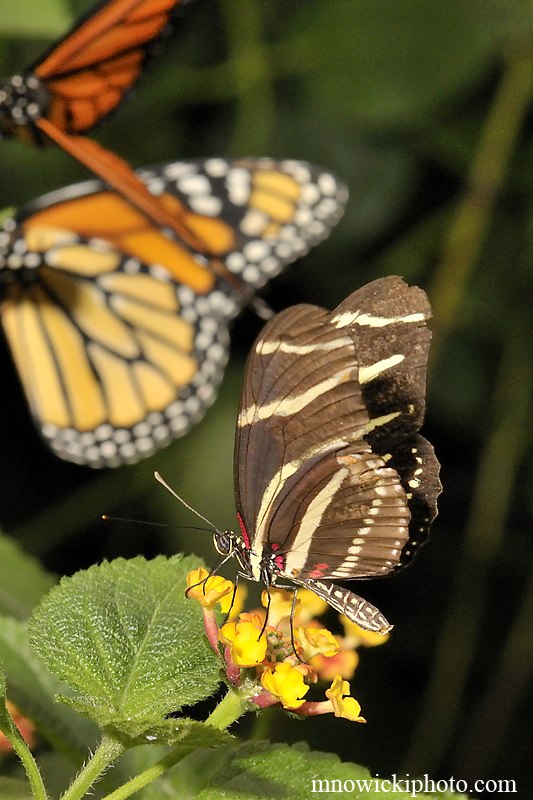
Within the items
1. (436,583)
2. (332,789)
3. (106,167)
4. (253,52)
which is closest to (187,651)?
(332,789)

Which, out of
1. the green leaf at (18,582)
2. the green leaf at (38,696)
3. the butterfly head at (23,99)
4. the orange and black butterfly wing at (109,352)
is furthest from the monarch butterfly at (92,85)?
the green leaf at (38,696)

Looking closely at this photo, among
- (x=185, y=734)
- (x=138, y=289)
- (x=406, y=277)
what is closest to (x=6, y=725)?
(x=185, y=734)

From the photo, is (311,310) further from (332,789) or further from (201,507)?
(201,507)

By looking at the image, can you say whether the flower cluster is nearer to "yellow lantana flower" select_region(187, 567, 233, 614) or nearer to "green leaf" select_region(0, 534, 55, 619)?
"yellow lantana flower" select_region(187, 567, 233, 614)

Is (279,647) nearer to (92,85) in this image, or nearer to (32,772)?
(32,772)

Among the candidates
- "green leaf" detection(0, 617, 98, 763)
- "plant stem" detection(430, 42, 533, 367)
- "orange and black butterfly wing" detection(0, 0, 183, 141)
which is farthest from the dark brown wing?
"plant stem" detection(430, 42, 533, 367)
